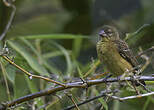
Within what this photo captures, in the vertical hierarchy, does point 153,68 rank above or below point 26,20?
below

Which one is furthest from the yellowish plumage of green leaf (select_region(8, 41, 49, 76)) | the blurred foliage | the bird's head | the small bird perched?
green leaf (select_region(8, 41, 49, 76))

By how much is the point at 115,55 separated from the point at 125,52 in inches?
4.5

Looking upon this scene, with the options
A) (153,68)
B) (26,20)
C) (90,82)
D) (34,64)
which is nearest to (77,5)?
(26,20)

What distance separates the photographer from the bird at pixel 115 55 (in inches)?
141

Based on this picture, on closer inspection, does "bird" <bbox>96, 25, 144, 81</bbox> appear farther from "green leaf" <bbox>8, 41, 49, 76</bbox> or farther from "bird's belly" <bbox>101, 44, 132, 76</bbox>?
"green leaf" <bbox>8, 41, 49, 76</bbox>

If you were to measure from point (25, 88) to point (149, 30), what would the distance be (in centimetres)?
166

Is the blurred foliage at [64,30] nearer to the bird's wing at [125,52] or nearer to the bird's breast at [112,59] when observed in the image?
the bird's wing at [125,52]

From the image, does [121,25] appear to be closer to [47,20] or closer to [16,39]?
[47,20]

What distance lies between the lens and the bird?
141 inches

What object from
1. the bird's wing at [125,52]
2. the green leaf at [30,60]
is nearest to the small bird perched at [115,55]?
the bird's wing at [125,52]

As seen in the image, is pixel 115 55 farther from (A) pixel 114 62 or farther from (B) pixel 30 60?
(B) pixel 30 60

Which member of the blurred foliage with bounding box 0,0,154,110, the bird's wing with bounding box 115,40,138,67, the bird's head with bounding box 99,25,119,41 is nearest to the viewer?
the bird's wing with bounding box 115,40,138,67

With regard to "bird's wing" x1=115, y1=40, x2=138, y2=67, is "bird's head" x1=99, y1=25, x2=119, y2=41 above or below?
above

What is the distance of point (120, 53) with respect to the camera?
3.79 meters
